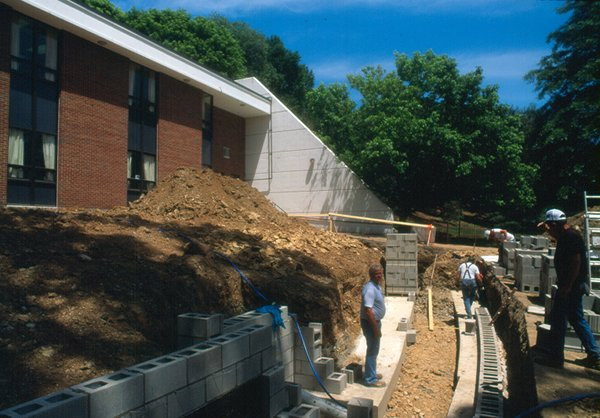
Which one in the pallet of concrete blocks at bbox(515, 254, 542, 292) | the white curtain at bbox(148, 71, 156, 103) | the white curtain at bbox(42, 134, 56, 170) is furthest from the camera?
the white curtain at bbox(148, 71, 156, 103)

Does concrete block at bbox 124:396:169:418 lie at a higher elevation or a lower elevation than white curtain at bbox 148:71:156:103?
lower

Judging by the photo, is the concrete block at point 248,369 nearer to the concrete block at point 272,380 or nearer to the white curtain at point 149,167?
the concrete block at point 272,380

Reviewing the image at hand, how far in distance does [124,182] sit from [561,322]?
16137 millimetres

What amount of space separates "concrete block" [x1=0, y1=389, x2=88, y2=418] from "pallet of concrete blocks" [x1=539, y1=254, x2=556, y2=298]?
1085cm

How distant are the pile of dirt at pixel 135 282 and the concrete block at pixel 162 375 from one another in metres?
0.94

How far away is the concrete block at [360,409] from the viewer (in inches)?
225

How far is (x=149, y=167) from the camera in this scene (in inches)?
762

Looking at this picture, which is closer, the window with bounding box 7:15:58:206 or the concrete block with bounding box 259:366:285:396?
the concrete block with bounding box 259:366:285:396

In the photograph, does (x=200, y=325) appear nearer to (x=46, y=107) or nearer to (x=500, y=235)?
(x=46, y=107)

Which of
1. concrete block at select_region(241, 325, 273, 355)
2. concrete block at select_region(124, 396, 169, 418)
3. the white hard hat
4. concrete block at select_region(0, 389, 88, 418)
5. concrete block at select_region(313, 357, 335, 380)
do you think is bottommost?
concrete block at select_region(313, 357, 335, 380)

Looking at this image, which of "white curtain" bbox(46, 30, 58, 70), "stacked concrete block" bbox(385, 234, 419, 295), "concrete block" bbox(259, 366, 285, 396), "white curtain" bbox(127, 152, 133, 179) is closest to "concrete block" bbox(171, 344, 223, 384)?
"concrete block" bbox(259, 366, 285, 396)

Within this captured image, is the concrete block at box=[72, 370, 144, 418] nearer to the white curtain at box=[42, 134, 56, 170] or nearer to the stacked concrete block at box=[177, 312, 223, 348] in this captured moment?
the stacked concrete block at box=[177, 312, 223, 348]

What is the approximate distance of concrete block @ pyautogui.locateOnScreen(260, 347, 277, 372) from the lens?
5316 millimetres

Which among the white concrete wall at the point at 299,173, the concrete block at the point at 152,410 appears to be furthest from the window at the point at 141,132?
the concrete block at the point at 152,410
